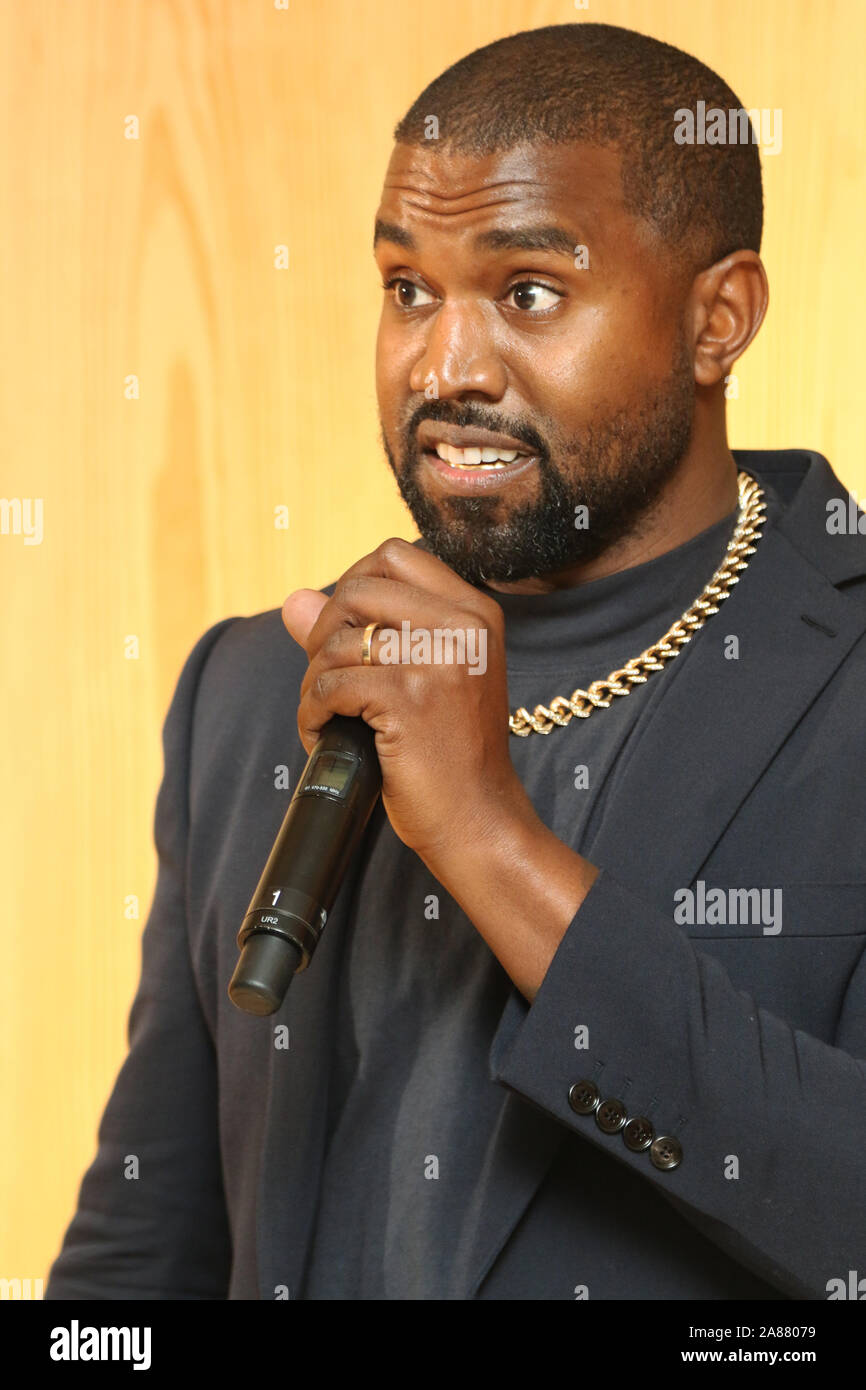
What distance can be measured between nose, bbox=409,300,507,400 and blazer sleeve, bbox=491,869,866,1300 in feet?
1.22

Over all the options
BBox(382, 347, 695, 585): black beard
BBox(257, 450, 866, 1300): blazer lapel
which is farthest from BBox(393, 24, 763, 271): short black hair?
BBox(257, 450, 866, 1300): blazer lapel

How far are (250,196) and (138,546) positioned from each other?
15.5 inches

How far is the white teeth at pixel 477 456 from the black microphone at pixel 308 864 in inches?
11.3

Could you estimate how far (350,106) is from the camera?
1842mm

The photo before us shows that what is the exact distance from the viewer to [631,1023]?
1.00 metres

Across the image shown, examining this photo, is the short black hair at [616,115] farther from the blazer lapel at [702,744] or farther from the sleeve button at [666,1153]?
the sleeve button at [666,1153]

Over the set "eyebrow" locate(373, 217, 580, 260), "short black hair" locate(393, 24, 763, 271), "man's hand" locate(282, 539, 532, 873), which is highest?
"short black hair" locate(393, 24, 763, 271)

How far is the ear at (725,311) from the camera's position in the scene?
1296mm

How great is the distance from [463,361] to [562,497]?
118mm

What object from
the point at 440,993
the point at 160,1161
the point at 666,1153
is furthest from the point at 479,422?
the point at 160,1161

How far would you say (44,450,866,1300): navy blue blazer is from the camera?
1.00 m

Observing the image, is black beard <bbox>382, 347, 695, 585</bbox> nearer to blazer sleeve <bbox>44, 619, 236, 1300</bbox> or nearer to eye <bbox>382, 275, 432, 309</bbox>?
eye <bbox>382, 275, 432, 309</bbox>

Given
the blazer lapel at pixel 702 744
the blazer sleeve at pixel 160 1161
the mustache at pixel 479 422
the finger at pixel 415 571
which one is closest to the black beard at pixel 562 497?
the mustache at pixel 479 422

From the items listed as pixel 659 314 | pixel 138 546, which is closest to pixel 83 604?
pixel 138 546
